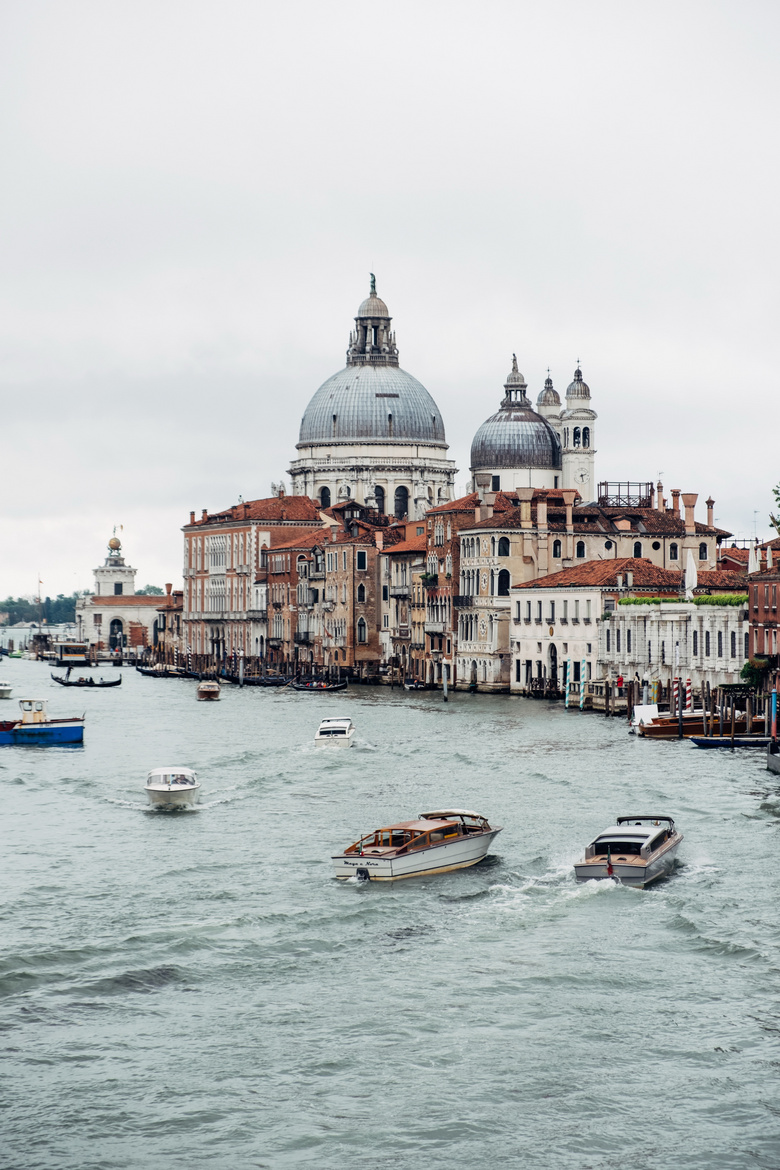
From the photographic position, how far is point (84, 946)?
24812 millimetres

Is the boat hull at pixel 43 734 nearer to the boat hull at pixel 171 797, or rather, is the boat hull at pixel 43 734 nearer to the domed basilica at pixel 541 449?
the boat hull at pixel 171 797

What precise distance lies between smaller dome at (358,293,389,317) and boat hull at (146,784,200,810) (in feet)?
340

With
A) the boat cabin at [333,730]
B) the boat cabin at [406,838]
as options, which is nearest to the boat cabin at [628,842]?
the boat cabin at [406,838]

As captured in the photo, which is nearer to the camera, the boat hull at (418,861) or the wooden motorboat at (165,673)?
the boat hull at (418,861)

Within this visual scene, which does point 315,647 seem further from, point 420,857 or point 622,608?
point 420,857

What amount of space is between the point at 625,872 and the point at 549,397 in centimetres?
9786

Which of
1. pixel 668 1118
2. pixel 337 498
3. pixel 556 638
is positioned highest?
pixel 337 498

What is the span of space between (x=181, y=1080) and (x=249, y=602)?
341 ft

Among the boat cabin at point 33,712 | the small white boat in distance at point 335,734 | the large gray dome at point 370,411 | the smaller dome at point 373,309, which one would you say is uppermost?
the smaller dome at point 373,309

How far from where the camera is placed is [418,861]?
97.0 ft

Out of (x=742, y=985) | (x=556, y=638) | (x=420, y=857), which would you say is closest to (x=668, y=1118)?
(x=742, y=985)

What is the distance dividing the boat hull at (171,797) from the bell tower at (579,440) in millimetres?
77259

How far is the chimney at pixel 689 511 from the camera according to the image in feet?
290

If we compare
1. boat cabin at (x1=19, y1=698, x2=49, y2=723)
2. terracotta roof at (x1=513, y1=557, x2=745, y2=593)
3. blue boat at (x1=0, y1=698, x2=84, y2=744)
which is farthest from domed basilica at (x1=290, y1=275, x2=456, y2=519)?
blue boat at (x1=0, y1=698, x2=84, y2=744)
